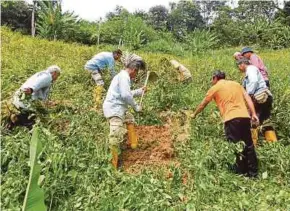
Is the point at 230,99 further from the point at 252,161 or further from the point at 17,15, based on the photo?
the point at 17,15

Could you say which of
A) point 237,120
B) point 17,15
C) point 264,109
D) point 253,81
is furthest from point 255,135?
point 17,15

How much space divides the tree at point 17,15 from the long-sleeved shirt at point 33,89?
18287 mm

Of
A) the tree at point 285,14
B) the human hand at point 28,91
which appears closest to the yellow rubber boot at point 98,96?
the human hand at point 28,91

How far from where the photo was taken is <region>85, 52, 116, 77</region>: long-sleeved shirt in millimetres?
8250

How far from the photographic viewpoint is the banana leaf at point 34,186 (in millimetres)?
2312

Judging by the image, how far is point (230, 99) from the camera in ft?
18.0

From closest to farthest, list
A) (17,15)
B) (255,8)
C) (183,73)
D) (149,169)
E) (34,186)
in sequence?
(34,186) < (149,169) < (183,73) < (17,15) < (255,8)

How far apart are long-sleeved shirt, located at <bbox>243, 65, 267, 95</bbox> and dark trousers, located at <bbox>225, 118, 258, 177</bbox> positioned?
2.88ft

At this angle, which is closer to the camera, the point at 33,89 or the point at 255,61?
the point at 33,89

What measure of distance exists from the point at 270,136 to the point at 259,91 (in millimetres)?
675

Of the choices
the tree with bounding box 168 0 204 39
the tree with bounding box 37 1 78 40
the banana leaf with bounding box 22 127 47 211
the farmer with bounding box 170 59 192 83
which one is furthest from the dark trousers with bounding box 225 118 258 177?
the tree with bounding box 168 0 204 39

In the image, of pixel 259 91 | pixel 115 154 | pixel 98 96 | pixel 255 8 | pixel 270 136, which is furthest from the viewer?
pixel 255 8

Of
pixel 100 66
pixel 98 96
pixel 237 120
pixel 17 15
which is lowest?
pixel 237 120

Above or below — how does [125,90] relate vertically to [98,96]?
above
